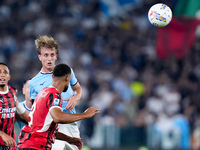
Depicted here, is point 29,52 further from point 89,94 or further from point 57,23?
point 89,94

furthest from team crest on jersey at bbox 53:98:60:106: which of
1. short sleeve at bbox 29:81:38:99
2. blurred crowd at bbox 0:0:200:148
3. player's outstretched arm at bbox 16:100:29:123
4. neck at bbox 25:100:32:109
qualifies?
blurred crowd at bbox 0:0:200:148

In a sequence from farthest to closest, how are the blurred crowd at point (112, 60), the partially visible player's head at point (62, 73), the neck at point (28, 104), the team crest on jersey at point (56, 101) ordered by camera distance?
the blurred crowd at point (112, 60)
the neck at point (28, 104)
the partially visible player's head at point (62, 73)
the team crest on jersey at point (56, 101)

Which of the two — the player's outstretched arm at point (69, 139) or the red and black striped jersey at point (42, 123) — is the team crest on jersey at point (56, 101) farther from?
the player's outstretched arm at point (69, 139)

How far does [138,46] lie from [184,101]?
2.95 meters

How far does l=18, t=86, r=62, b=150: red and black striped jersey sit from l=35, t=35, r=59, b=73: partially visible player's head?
4.22 feet

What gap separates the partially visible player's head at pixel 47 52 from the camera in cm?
720

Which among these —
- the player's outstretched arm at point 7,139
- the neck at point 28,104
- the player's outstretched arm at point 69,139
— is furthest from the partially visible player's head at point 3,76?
the player's outstretched arm at point 69,139

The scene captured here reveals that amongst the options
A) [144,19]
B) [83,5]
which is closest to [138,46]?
[144,19]

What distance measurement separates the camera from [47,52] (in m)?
7.20

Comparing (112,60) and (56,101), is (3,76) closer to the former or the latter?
(56,101)

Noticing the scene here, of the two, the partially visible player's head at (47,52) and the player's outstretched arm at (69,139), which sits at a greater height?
the partially visible player's head at (47,52)

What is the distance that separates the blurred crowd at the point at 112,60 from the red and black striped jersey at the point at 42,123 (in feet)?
21.1

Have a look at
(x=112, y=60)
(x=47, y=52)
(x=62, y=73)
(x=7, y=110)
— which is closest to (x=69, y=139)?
(x=7, y=110)

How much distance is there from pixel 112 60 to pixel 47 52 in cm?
886
